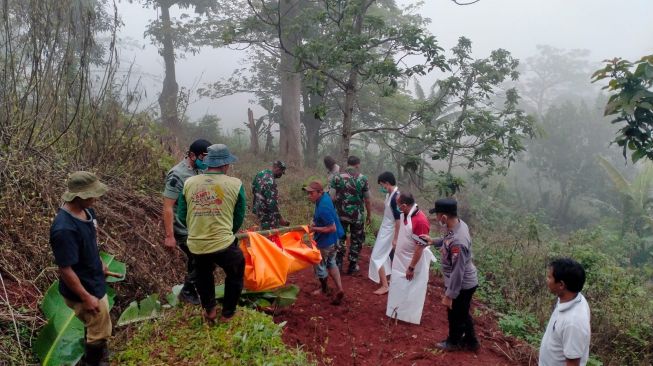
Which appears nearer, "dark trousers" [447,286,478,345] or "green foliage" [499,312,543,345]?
"dark trousers" [447,286,478,345]

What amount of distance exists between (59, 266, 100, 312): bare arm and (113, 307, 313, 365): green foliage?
0.69m

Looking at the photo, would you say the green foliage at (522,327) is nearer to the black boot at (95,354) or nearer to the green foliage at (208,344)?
the green foliage at (208,344)

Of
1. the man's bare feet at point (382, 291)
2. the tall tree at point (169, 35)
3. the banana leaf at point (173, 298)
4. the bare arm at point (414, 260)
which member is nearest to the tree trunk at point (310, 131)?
the tall tree at point (169, 35)

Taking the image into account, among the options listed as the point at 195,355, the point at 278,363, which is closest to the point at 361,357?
the point at 278,363

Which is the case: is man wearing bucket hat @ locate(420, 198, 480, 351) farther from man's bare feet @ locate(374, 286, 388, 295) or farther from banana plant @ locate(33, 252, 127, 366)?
banana plant @ locate(33, 252, 127, 366)

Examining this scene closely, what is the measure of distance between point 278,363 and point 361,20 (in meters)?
5.82

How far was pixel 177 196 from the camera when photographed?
13.4 ft

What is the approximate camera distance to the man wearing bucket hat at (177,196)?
401 cm

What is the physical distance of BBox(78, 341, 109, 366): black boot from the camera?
3205 millimetres

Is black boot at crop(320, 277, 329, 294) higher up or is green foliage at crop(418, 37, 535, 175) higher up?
green foliage at crop(418, 37, 535, 175)

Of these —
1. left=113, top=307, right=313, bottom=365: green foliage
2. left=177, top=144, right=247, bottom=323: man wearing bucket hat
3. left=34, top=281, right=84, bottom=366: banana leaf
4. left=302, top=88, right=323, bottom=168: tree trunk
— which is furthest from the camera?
left=302, top=88, right=323, bottom=168: tree trunk

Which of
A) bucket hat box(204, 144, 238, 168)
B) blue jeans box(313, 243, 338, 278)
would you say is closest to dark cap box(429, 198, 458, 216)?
blue jeans box(313, 243, 338, 278)

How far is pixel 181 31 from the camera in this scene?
17.1 meters

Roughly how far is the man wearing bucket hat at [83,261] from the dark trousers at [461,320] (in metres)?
3.12
